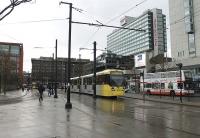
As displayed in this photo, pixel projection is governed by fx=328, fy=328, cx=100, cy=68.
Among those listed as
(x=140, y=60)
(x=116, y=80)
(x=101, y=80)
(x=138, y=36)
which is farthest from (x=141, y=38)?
(x=140, y=60)

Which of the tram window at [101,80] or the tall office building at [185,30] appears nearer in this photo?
the tram window at [101,80]

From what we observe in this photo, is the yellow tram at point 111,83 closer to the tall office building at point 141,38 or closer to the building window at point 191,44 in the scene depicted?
the tall office building at point 141,38

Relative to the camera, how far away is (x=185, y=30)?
9431 cm

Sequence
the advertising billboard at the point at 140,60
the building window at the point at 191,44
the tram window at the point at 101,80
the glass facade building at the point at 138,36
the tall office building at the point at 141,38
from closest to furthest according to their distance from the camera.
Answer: the tram window at the point at 101,80, the tall office building at the point at 141,38, the glass facade building at the point at 138,36, the building window at the point at 191,44, the advertising billboard at the point at 140,60

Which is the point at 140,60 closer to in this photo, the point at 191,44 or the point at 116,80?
the point at 191,44

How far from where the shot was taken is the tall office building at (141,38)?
2062 inches

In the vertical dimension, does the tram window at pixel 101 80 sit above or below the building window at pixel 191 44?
below

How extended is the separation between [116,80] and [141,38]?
29928 mm

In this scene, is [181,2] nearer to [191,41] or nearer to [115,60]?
[191,41]

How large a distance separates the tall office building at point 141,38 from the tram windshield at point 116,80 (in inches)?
282


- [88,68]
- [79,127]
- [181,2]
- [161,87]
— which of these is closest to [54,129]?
[79,127]

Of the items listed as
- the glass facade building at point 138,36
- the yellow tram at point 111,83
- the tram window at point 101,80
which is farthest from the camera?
the glass facade building at point 138,36

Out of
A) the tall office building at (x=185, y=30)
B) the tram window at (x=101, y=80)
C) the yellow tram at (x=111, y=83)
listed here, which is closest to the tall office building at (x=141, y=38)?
the tall office building at (x=185, y=30)

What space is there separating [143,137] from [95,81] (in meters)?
32.8
